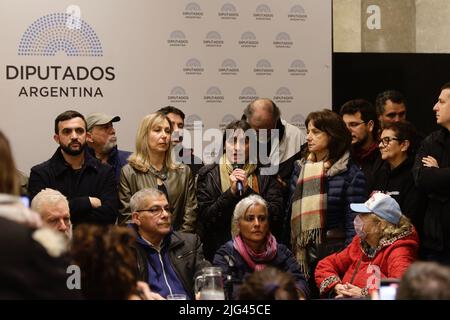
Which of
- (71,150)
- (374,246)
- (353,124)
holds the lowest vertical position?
(374,246)

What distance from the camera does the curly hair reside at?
3.29 metres

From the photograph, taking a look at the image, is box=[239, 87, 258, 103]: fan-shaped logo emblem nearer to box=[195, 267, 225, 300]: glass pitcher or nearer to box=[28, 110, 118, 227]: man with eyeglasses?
box=[28, 110, 118, 227]: man with eyeglasses

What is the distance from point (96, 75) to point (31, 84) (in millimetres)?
498

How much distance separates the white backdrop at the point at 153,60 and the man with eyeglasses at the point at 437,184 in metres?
1.68

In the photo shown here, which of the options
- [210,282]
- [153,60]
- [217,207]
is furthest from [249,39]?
[210,282]

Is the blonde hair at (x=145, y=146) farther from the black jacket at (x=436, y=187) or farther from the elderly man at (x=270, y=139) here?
the black jacket at (x=436, y=187)

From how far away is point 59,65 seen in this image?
723cm

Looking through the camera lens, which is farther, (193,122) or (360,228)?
(193,122)

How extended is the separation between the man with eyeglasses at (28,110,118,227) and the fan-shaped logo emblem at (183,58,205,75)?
1388mm

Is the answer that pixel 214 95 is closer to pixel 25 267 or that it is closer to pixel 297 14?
pixel 297 14

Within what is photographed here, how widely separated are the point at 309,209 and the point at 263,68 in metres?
1.71

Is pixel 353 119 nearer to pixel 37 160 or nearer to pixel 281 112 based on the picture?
pixel 281 112

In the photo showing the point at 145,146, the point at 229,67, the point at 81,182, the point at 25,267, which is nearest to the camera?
the point at 25,267
